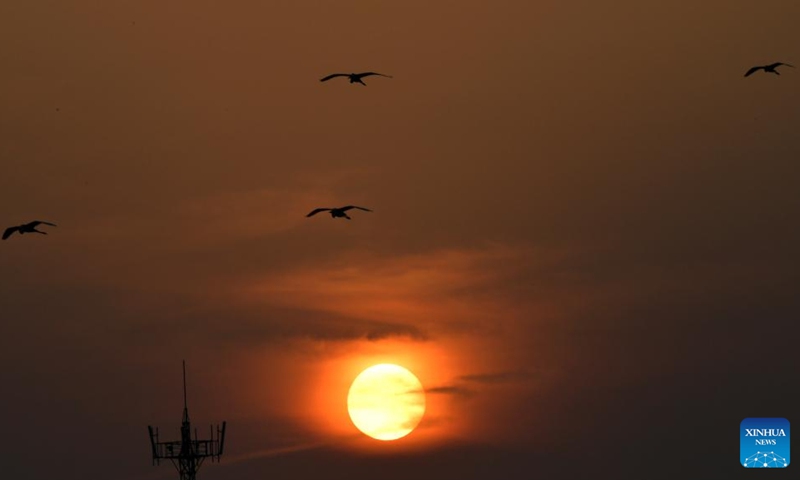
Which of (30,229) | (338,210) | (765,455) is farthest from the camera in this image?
(765,455)

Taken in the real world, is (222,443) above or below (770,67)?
below

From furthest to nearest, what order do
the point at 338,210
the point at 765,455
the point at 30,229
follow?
the point at 765,455 → the point at 338,210 → the point at 30,229

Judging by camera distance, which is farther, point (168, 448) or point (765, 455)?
point (765, 455)

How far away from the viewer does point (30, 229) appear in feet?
311

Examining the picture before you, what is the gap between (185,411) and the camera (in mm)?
104625

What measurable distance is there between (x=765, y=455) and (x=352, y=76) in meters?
59.0

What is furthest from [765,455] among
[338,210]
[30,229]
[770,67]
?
[30,229]

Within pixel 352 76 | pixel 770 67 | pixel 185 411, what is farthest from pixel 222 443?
pixel 770 67

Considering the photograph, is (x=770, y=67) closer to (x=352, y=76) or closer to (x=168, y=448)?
(x=352, y=76)

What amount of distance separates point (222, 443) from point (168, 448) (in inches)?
187

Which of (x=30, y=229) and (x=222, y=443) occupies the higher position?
(x=30, y=229)

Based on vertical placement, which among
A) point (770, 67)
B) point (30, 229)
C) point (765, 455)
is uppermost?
point (770, 67)

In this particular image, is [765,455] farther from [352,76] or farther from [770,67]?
[352,76]

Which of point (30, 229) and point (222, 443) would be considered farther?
point (222, 443)
